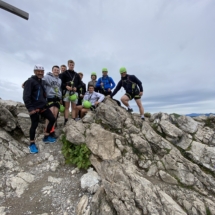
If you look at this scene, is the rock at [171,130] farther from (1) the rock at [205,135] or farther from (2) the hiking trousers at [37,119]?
(2) the hiking trousers at [37,119]

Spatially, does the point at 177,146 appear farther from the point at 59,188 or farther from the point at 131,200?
the point at 59,188

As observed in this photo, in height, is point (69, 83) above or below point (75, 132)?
above

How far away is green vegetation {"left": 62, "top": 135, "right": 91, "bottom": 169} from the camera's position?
7749mm

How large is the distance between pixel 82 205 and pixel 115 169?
6.07 ft

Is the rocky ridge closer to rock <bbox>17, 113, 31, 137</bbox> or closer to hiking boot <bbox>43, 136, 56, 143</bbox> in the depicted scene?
rock <bbox>17, 113, 31, 137</bbox>

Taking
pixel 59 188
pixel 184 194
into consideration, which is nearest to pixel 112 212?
pixel 59 188

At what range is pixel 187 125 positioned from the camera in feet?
38.0

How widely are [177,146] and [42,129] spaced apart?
9519mm

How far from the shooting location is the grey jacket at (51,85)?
359 inches

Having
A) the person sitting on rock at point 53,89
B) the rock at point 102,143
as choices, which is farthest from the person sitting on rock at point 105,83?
the rock at point 102,143

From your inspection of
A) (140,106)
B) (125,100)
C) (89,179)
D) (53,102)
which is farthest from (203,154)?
(53,102)

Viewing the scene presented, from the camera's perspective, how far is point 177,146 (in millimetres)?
10078

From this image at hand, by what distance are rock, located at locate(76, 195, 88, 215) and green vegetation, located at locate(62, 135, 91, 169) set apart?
1.70 m

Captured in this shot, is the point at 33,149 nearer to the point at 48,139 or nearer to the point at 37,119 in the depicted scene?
the point at 48,139
